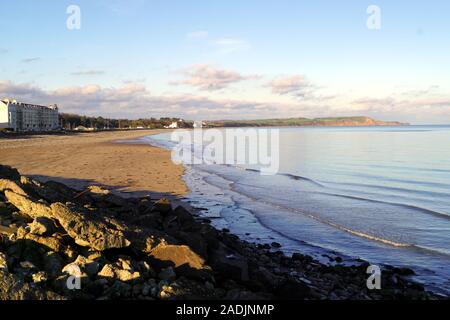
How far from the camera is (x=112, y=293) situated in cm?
515

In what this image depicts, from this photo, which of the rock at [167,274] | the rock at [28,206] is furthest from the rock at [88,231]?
the rock at [167,274]

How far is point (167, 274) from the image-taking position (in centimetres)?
575

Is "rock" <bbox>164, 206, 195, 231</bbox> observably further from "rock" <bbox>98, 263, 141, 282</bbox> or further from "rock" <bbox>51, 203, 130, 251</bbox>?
"rock" <bbox>98, 263, 141, 282</bbox>

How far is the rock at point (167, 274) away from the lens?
569 cm

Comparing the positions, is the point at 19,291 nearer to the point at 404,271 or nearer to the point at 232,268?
the point at 232,268

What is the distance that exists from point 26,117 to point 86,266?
124 meters

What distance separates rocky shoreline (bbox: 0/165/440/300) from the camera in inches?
206

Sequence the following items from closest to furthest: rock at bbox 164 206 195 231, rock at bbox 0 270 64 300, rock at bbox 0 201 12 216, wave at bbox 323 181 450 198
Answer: rock at bbox 0 270 64 300 → rock at bbox 0 201 12 216 → rock at bbox 164 206 195 231 → wave at bbox 323 181 450 198

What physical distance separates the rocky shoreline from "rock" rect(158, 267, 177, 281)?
14 mm

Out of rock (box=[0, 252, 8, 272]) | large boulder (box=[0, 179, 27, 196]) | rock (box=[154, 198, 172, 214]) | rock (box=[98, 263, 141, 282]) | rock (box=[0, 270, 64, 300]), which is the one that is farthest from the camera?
rock (box=[154, 198, 172, 214])

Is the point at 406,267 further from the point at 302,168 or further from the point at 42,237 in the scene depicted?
the point at 302,168
